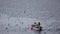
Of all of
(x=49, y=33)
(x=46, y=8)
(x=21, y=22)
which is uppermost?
(x=46, y=8)

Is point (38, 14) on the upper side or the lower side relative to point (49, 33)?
upper

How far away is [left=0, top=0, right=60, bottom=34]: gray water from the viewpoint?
2588 millimetres

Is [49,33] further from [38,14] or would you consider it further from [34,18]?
[38,14]

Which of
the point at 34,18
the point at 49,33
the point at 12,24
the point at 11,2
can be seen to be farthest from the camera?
the point at 11,2

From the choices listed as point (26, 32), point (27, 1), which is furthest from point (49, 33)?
point (27, 1)

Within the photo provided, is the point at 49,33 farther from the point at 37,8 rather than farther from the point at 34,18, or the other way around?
the point at 37,8

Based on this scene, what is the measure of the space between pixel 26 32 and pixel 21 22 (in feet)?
1.37

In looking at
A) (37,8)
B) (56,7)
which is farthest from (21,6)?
(56,7)

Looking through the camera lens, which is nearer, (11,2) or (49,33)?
(49,33)

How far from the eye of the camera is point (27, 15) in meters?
3.18

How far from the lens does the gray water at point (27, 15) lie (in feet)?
8.49

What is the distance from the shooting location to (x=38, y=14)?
327cm

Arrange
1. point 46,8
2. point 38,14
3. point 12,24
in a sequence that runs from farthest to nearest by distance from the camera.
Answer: point 46,8, point 38,14, point 12,24

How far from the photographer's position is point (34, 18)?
303cm
